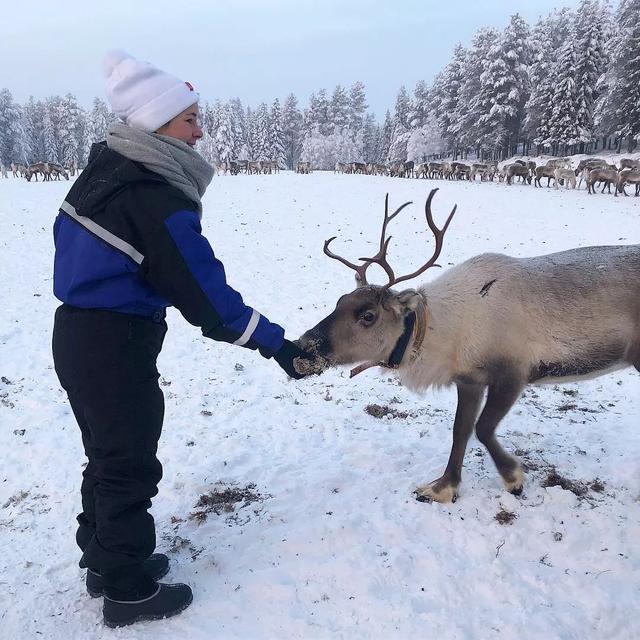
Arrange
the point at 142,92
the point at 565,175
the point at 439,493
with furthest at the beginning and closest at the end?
the point at 565,175
the point at 439,493
the point at 142,92

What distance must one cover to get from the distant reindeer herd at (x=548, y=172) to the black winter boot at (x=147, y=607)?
24920 millimetres

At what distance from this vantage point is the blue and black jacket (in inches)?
79.7

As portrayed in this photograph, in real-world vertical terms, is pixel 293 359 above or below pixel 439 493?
above

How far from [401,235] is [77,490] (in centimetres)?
1248

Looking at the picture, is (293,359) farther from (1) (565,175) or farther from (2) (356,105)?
Result: (2) (356,105)

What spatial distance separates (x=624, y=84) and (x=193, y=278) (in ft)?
121

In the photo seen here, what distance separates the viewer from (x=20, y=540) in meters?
2.98

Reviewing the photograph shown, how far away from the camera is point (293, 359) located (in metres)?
2.63

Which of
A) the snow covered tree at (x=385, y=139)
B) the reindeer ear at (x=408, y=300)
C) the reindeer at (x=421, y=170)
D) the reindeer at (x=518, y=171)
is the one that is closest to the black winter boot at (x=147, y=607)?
the reindeer ear at (x=408, y=300)

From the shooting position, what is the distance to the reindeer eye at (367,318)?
310cm

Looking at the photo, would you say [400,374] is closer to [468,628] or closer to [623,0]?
[468,628]

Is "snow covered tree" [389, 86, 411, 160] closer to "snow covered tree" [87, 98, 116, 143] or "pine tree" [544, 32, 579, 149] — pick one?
"pine tree" [544, 32, 579, 149]

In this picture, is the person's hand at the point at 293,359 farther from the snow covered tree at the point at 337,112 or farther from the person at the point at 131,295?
the snow covered tree at the point at 337,112

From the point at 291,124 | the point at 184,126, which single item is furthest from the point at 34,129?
the point at 184,126
